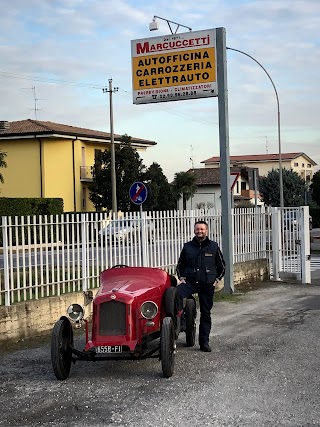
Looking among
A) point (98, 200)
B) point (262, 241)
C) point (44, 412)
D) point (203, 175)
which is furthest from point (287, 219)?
point (203, 175)

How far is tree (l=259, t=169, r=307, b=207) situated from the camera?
80188mm

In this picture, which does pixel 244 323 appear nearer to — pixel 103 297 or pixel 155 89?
pixel 103 297

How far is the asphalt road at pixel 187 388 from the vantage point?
20.1 feet

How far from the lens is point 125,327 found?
7.54 metres

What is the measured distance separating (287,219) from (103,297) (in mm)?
11472

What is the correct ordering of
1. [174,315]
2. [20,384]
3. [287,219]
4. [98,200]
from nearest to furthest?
[20,384], [174,315], [287,219], [98,200]

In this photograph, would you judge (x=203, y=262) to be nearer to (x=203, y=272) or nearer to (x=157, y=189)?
(x=203, y=272)

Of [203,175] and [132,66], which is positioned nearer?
[132,66]

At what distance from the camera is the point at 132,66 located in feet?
55.4

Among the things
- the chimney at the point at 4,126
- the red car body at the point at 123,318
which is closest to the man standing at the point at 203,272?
the red car body at the point at 123,318

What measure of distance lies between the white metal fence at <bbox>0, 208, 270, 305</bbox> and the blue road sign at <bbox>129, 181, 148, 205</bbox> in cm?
121

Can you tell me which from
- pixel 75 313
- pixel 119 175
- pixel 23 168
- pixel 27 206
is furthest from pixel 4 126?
pixel 75 313

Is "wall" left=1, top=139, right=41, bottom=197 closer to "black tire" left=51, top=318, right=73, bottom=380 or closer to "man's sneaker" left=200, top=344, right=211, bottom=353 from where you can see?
"man's sneaker" left=200, top=344, right=211, bottom=353

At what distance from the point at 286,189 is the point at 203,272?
7268cm
